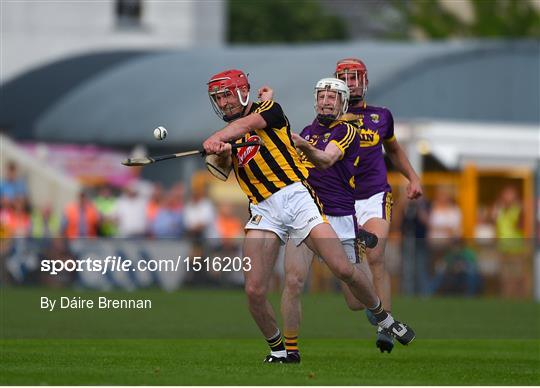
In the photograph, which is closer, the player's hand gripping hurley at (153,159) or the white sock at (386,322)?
the player's hand gripping hurley at (153,159)

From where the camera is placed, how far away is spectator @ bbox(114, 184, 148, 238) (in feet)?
93.7

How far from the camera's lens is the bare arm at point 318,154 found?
12427mm

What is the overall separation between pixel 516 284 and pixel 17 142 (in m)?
14.4

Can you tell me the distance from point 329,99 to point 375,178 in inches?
64.1

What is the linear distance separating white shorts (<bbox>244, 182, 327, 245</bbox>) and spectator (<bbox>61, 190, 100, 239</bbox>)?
49.5 feet

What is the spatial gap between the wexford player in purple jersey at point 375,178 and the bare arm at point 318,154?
5.38 ft

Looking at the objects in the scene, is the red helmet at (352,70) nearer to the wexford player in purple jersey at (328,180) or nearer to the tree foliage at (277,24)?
the wexford player in purple jersey at (328,180)

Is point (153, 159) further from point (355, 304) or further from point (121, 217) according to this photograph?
point (121, 217)

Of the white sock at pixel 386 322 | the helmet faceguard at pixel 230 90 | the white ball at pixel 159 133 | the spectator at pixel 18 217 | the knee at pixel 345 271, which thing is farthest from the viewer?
the spectator at pixel 18 217

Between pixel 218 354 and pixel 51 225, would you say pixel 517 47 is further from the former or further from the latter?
pixel 218 354

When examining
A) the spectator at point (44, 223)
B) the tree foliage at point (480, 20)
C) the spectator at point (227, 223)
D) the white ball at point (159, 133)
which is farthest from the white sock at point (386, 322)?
the tree foliage at point (480, 20)

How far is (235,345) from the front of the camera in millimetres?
15266

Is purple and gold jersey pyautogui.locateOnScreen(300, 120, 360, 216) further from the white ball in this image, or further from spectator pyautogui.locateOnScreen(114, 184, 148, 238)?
spectator pyautogui.locateOnScreen(114, 184, 148, 238)

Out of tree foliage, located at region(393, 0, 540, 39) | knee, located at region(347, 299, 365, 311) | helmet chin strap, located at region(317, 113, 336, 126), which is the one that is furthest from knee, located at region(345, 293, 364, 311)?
tree foliage, located at region(393, 0, 540, 39)
